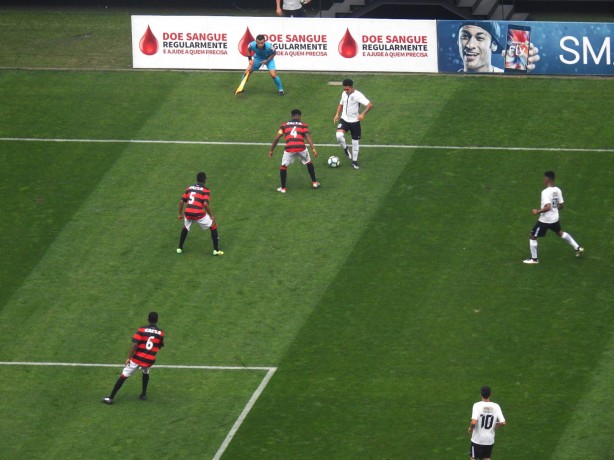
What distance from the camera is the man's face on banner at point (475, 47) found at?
48.3 metres

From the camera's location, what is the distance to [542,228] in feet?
120

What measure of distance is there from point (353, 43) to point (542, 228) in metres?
14.4

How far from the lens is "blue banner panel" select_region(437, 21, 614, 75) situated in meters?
47.8

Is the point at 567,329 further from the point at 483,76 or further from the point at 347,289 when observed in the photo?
the point at 483,76

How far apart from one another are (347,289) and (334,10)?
62.1 ft

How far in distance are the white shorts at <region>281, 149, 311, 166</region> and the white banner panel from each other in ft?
30.8

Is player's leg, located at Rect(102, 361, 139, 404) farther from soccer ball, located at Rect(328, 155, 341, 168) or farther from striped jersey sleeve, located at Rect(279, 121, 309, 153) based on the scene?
soccer ball, located at Rect(328, 155, 341, 168)

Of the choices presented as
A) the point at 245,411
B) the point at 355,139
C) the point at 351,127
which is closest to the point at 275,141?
the point at 351,127

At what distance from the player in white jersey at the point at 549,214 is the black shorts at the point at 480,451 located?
357 inches

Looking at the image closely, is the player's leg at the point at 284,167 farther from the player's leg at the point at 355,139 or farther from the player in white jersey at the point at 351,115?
the player's leg at the point at 355,139

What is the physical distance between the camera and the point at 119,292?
36.5 m

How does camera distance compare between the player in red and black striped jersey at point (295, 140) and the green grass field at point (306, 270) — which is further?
the player in red and black striped jersey at point (295, 140)

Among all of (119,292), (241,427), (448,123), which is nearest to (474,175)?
(448,123)

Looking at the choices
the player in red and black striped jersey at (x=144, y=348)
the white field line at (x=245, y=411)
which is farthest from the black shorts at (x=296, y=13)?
the player in red and black striped jersey at (x=144, y=348)
